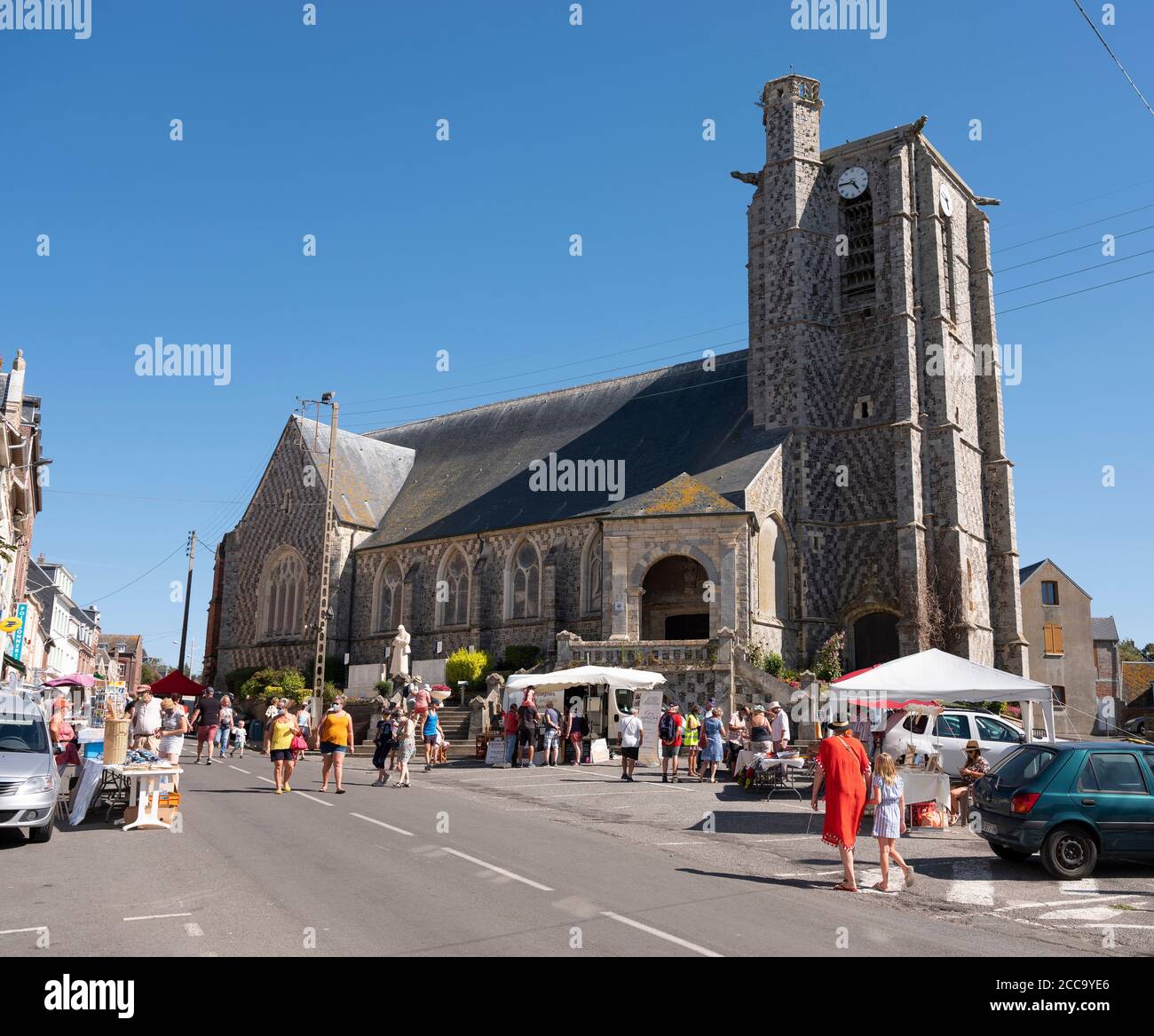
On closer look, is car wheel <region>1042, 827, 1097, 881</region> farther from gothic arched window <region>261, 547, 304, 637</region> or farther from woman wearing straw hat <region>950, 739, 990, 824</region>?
gothic arched window <region>261, 547, 304, 637</region>

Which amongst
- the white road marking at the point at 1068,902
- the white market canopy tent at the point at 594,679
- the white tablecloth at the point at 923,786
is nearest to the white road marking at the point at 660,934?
the white road marking at the point at 1068,902

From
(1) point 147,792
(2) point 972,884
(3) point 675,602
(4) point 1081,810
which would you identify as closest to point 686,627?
(3) point 675,602

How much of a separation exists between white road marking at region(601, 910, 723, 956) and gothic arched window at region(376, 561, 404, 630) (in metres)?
34.6

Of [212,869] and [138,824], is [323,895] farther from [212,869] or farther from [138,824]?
[138,824]

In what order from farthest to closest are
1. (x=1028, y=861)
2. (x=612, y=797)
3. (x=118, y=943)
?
(x=612, y=797), (x=1028, y=861), (x=118, y=943)

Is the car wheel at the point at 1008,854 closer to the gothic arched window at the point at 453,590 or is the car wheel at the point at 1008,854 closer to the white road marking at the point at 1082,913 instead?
the white road marking at the point at 1082,913

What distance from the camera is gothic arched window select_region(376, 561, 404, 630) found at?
138 feet

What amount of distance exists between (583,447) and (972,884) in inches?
1214

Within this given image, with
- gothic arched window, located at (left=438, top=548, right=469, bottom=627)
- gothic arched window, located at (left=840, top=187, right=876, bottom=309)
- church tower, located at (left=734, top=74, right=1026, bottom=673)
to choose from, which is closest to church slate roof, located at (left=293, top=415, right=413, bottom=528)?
gothic arched window, located at (left=438, top=548, right=469, bottom=627)

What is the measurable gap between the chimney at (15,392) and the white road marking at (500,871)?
2800cm

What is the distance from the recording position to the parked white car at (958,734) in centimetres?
1783
